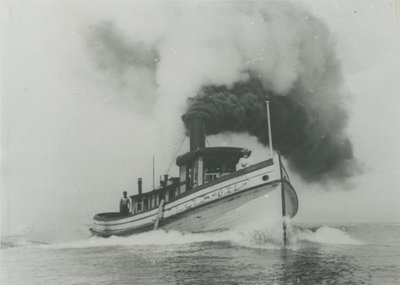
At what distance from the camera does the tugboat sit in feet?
46.2

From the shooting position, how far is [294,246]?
13578 mm

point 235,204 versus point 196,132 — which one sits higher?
point 196,132

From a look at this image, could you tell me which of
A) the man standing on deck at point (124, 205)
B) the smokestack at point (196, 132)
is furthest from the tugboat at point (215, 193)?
the man standing on deck at point (124, 205)

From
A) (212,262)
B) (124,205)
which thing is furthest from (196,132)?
(212,262)

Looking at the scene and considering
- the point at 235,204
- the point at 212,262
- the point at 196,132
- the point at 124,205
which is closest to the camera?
the point at 212,262

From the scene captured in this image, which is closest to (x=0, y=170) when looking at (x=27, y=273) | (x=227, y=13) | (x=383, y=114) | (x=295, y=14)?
(x=27, y=273)

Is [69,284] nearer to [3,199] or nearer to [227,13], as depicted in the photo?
[3,199]

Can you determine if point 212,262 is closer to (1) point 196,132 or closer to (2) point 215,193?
(2) point 215,193

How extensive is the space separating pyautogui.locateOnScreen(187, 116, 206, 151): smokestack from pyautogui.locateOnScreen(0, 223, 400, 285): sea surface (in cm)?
369

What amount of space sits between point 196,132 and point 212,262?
24.4ft

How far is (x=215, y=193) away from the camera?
14.8 m

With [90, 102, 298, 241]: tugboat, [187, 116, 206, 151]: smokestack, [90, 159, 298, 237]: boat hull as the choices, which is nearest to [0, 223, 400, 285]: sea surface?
[90, 159, 298, 237]: boat hull

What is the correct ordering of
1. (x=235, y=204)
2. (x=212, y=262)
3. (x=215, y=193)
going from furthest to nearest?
(x=215, y=193)
(x=235, y=204)
(x=212, y=262)

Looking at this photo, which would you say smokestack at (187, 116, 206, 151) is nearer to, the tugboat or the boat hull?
the tugboat
